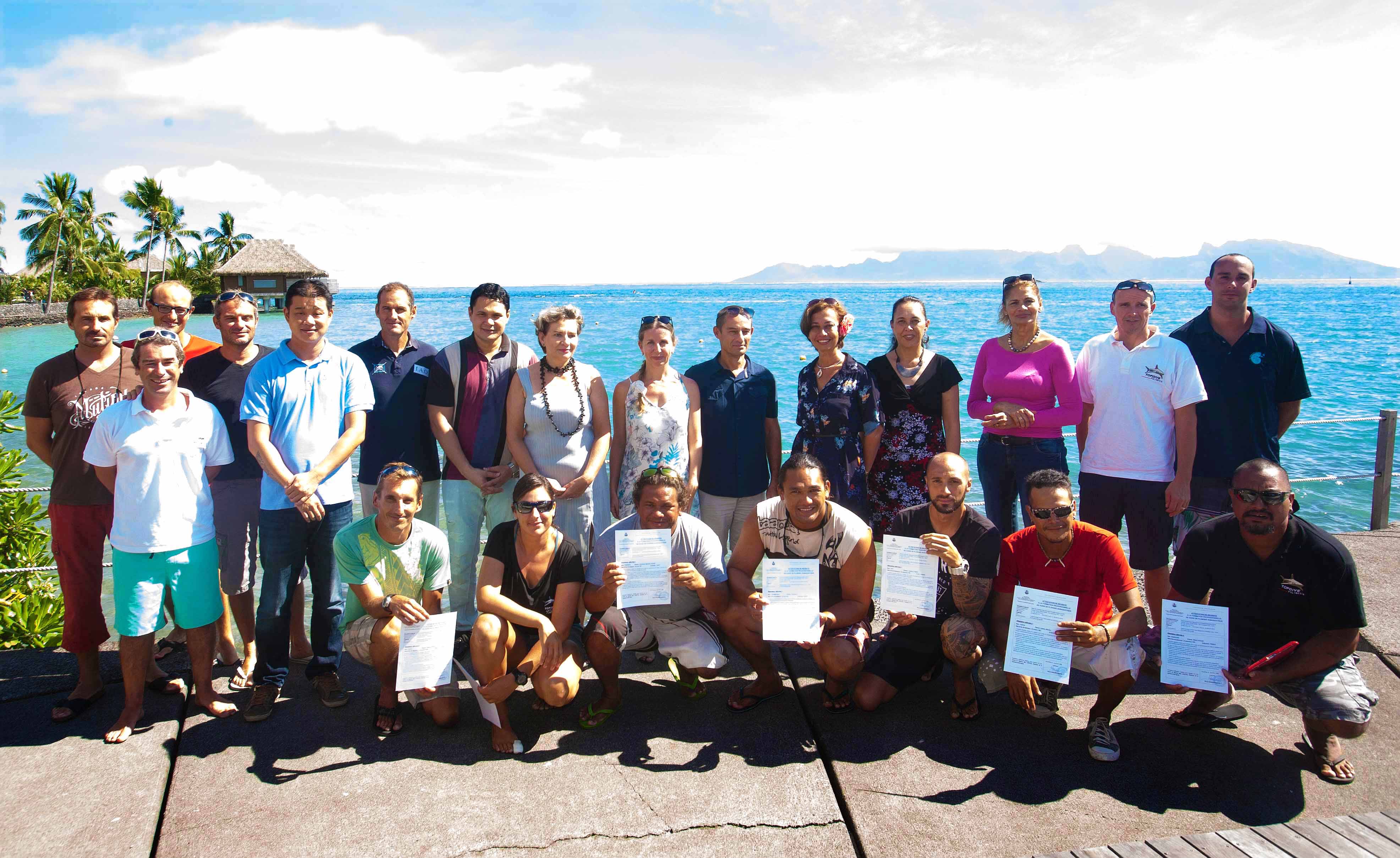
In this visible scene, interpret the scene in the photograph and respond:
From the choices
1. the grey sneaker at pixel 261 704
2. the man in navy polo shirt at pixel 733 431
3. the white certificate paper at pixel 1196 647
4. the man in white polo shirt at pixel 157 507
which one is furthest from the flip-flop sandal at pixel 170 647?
the white certificate paper at pixel 1196 647

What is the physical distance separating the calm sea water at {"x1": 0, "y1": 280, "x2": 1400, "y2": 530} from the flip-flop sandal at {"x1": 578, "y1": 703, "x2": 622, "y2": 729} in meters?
3.92

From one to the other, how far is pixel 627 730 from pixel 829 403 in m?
2.13

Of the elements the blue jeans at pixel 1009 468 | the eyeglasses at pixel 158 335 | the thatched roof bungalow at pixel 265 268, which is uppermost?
the thatched roof bungalow at pixel 265 268

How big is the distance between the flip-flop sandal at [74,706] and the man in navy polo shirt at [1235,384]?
19.9 ft

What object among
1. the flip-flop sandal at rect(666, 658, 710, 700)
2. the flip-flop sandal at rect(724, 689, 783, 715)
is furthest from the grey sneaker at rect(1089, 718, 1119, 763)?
the flip-flop sandal at rect(666, 658, 710, 700)

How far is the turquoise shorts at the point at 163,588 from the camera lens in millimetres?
3746

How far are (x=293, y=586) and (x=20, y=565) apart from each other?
11.4ft

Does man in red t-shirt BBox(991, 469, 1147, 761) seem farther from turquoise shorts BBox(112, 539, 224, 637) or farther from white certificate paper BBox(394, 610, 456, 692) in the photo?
turquoise shorts BBox(112, 539, 224, 637)

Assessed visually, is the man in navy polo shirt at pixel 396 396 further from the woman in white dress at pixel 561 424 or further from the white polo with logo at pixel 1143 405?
the white polo with logo at pixel 1143 405

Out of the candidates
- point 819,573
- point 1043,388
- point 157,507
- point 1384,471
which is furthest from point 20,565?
point 1384,471

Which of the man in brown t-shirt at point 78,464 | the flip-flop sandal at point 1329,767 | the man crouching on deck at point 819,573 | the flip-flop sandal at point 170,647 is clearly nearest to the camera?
the flip-flop sandal at point 1329,767

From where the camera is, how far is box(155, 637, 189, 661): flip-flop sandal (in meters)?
4.60

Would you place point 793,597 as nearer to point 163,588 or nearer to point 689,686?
point 689,686

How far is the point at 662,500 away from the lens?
4.05 m
